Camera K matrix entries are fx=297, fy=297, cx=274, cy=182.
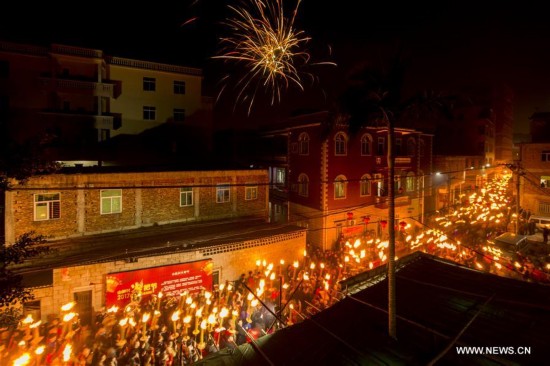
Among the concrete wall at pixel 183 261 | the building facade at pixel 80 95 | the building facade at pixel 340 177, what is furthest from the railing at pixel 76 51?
the concrete wall at pixel 183 261

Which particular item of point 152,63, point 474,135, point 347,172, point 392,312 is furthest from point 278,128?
point 474,135

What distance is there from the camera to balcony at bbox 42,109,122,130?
75.4 ft

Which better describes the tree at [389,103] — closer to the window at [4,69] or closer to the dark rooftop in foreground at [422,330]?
the dark rooftop in foreground at [422,330]

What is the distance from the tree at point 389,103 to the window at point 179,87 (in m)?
24.2

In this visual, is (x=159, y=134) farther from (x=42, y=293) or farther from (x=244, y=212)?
(x=42, y=293)

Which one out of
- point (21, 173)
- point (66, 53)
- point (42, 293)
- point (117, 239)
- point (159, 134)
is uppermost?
point (66, 53)

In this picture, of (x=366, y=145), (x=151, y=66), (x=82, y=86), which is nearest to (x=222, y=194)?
(x=366, y=145)

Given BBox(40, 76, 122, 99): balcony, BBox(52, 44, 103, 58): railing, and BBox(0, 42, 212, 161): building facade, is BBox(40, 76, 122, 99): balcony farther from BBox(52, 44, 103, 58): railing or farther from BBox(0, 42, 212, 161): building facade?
BBox(52, 44, 103, 58): railing

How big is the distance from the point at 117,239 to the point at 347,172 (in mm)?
16070

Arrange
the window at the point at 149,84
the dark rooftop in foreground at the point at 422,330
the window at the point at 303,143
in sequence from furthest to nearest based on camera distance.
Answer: the window at the point at 149,84 < the window at the point at 303,143 < the dark rooftop in foreground at the point at 422,330

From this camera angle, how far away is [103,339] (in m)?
10.5

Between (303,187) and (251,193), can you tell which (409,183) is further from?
(251,193)

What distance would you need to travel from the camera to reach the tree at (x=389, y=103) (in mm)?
6070

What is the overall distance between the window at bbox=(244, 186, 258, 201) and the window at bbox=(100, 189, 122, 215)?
292 inches
